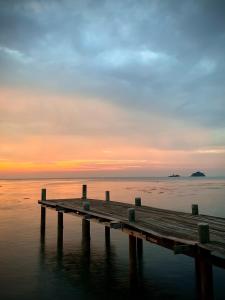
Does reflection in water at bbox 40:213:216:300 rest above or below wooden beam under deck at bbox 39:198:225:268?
below

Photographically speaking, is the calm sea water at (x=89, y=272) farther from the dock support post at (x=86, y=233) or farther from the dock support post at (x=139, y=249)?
the dock support post at (x=86, y=233)

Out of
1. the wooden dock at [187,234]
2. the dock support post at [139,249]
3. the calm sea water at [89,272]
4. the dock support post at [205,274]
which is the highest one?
the wooden dock at [187,234]

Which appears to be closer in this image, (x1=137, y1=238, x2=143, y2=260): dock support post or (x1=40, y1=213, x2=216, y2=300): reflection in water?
(x1=40, y1=213, x2=216, y2=300): reflection in water

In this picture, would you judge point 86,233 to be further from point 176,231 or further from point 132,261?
point 176,231

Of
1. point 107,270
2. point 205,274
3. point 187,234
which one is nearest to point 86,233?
point 107,270

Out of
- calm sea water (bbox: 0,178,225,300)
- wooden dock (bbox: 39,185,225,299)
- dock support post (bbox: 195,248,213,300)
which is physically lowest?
calm sea water (bbox: 0,178,225,300)

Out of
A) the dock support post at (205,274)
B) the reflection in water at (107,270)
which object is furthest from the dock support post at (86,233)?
the dock support post at (205,274)

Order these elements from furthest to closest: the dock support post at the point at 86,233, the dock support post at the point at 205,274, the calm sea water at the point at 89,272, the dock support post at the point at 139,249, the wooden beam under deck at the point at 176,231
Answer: the dock support post at the point at 86,233 < the dock support post at the point at 139,249 < the calm sea water at the point at 89,272 < the wooden beam under deck at the point at 176,231 < the dock support post at the point at 205,274

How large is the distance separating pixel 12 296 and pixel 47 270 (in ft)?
12.3

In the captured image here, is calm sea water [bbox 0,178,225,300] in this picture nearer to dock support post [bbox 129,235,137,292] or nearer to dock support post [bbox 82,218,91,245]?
dock support post [bbox 129,235,137,292]

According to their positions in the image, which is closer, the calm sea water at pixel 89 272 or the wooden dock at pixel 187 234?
the wooden dock at pixel 187 234

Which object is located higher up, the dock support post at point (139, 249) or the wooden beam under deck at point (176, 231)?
the wooden beam under deck at point (176, 231)

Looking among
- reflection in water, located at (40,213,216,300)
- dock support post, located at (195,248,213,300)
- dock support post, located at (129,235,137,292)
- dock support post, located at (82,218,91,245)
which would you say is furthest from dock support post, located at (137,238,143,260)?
dock support post, located at (195,248,213,300)

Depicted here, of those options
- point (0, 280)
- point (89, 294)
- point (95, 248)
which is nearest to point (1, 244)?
point (95, 248)
